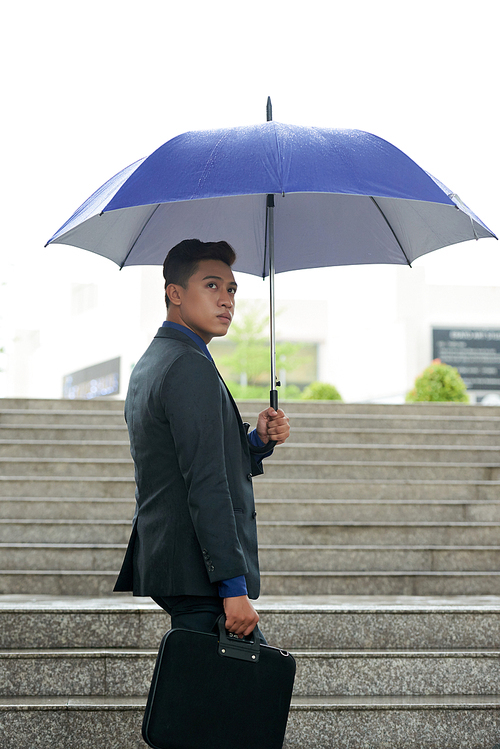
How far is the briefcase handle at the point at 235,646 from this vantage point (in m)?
2.12

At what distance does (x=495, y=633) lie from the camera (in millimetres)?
4203

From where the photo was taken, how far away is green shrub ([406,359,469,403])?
1162 cm

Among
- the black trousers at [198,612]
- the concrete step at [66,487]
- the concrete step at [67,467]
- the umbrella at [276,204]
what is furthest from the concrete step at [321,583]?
the black trousers at [198,612]

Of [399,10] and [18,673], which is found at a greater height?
[399,10]

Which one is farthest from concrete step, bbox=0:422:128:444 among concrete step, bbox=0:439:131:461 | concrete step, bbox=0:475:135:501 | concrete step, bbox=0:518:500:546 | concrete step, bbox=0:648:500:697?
concrete step, bbox=0:648:500:697

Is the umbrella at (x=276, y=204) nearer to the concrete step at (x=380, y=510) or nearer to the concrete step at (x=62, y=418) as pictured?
the concrete step at (x=380, y=510)

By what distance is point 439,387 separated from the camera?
38.1ft

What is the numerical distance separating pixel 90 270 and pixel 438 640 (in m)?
32.5

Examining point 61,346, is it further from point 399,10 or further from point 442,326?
point 399,10

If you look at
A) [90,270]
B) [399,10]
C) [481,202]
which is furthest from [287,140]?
[90,270]

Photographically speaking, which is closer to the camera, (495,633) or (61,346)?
(495,633)

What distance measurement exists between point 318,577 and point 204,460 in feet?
10.8

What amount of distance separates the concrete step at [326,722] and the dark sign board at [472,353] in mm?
23646

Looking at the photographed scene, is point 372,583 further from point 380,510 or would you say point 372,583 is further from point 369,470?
point 369,470
